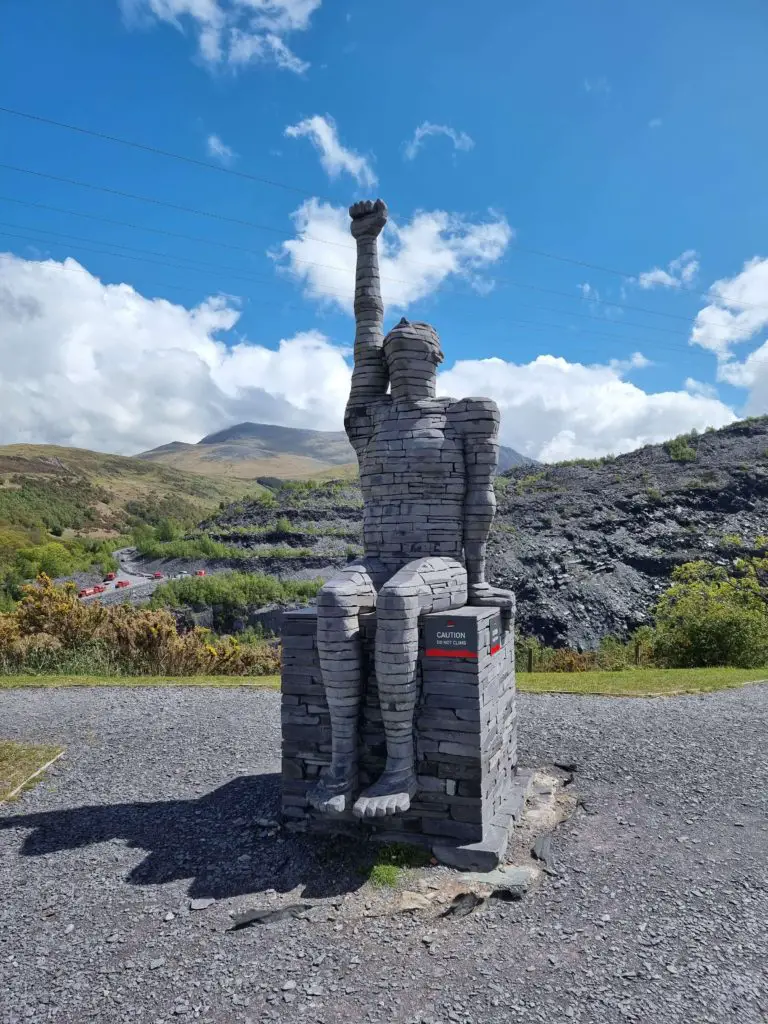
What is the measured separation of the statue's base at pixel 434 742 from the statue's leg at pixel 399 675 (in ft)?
0.58

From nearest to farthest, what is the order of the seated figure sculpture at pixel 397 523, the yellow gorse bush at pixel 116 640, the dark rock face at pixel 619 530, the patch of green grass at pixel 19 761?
the seated figure sculpture at pixel 397 523 < the patch of green grass at pixel 19 761 < the yellow gorse bush at pixel 116 640 < the dark rock face at pixel 619 530

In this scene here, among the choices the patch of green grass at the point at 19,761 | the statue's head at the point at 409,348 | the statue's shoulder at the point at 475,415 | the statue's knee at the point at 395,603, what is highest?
the statue's head at the point at 409,348

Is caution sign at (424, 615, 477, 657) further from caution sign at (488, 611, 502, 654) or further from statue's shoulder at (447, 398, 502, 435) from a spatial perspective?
statue's shoulder at (447, 398, 502, 435)

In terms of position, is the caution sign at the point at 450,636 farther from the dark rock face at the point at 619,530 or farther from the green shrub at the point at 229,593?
the green shrub at the point at 229,593

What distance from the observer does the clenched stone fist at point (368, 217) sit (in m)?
6.20

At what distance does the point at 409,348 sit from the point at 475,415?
860mm

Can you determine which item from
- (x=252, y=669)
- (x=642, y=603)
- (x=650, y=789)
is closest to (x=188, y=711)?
(x=252, y=669)

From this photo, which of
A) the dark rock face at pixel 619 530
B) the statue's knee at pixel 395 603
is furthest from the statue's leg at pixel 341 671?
the dark rock face at pixel 619 530

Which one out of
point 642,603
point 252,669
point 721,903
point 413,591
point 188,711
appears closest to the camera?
point 721,903

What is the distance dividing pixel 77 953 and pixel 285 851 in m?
1.65

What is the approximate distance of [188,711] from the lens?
9.35 m

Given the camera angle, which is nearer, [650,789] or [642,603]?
[650,789]

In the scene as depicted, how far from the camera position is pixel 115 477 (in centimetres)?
7525

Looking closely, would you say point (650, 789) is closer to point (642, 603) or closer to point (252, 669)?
point (252, 669)
